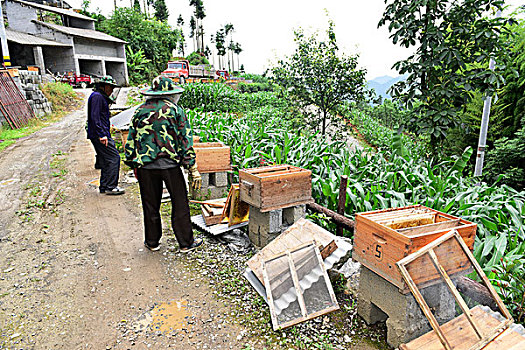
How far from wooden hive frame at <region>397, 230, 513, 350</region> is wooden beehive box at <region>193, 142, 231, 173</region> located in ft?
11.5

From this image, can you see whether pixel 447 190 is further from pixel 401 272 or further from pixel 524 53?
pixel 524 53

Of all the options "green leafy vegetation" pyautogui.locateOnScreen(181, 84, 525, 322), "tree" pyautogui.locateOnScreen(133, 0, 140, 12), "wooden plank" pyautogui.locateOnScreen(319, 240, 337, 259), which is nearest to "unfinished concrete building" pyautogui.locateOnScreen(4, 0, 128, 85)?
"tree" pyautogui.locateOnScreen(133, 0, 140, 12)

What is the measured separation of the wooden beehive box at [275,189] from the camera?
367 cm

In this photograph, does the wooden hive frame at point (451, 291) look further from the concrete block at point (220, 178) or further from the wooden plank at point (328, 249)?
the concrete block at point (220, 178)

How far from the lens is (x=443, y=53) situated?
5.44 meters

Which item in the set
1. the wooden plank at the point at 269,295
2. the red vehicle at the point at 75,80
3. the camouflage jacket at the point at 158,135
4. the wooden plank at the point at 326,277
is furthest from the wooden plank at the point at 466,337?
the red vehicle at the point at 75,80

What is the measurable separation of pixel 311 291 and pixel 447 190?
2664 millimetres

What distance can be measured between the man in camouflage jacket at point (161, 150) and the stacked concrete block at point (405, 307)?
2.19 m

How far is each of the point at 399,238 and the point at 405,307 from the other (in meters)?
0.48

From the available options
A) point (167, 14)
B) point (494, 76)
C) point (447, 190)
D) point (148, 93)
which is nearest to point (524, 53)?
point (494, 76)

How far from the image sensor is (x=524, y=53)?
7309 mm

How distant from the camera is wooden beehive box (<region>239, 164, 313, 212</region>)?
145 inches

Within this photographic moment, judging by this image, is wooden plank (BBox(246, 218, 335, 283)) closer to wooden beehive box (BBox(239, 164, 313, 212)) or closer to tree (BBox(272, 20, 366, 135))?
wooden beehive box (BBox(239, 164, 313, 212))

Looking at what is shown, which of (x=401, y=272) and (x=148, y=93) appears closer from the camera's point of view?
(x=401, y=272)
